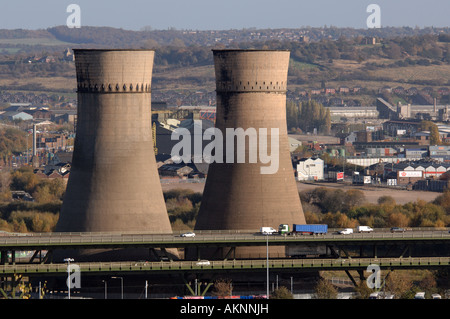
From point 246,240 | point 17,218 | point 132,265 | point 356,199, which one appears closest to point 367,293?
point 246,240

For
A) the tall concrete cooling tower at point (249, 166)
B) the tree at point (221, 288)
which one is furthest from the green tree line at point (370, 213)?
the tree at point (221, 288)

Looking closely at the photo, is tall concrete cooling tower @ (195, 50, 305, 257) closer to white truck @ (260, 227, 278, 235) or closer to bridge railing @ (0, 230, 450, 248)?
white truck @ (260, 227, 278, 235)

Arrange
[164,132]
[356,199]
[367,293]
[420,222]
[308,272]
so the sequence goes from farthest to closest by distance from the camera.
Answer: [164,132], [356,199], [420,222], [308,272], [367,293]

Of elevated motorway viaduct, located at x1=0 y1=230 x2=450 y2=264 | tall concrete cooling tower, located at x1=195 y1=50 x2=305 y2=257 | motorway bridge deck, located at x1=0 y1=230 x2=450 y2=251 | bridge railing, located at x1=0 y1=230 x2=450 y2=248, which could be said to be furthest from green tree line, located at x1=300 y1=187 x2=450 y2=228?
motorway bridge deck, located at x1=0 y1=230 x2=450 y2=251

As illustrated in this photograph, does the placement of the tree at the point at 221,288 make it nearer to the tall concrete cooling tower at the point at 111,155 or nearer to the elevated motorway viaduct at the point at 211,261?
the elevated motorway viaduct at the point at 211,261

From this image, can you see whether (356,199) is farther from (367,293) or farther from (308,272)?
(367,293)

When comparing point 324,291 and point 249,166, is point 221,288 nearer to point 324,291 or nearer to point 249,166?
point 324,291

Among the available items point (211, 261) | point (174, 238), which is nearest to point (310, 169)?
point (174, 238)
